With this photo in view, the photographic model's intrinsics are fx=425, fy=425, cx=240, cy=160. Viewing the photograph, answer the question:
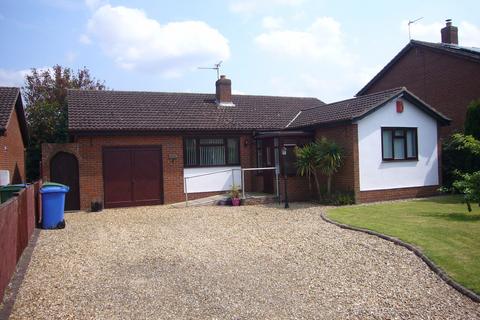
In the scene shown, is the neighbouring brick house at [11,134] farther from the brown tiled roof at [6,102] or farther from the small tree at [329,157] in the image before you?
the small tree at [329,157]

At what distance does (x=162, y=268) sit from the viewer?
7223mm

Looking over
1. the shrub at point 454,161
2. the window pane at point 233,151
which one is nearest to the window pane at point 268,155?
the window pane at point 233,151

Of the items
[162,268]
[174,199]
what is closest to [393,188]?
[174,199]

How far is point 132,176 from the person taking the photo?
54.0ft

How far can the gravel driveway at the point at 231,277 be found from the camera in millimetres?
5305

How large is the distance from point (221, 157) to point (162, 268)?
36.1 feet

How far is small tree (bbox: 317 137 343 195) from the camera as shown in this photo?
14.8 metres

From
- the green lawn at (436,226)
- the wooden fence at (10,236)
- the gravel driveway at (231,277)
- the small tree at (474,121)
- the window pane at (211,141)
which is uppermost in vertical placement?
the small tree at (474,121)

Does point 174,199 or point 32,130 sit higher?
point 32,130

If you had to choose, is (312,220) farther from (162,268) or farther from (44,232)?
(44,232)

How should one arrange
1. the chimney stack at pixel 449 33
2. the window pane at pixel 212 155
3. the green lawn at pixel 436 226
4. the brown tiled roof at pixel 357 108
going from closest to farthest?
the green lawn at pixel 436 226 → the brown tiled roof at pixel 357 108 → the window pane at pixel 212 155 → the chimney stack at pixel 449 33

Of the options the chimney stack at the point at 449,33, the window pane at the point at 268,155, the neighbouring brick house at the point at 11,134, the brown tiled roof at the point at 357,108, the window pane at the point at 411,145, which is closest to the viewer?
the neighbouring brick house at the point at 11,134

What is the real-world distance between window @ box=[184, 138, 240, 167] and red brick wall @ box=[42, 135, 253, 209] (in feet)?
1.48

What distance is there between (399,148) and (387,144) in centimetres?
65
